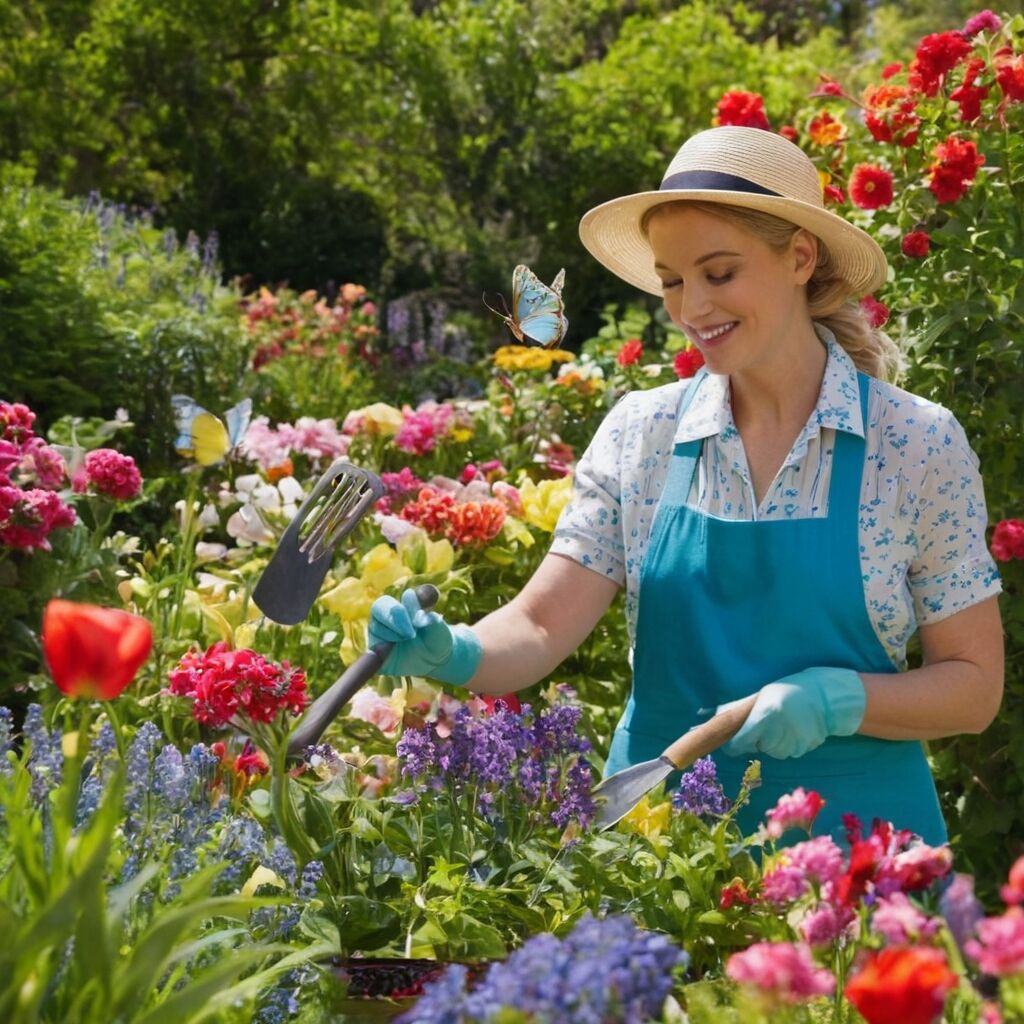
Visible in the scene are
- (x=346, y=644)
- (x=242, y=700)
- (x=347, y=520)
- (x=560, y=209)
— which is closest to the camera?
(x=242, y=700)

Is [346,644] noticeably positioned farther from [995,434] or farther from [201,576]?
[995,434]

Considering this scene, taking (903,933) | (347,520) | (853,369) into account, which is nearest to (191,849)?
(347,520)

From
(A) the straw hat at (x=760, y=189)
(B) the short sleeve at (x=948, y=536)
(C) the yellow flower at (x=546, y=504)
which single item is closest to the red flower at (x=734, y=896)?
(B) the short sleeve at (x=948, y=536)

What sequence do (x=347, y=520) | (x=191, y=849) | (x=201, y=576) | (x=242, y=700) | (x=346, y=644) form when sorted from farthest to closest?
1. (x=201, y=576)
2. (x=346, y=644)
3. (x=347, y=520)
4. (x=242, y=700)
5. (x=191, y=849)

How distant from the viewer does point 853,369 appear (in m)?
2.23

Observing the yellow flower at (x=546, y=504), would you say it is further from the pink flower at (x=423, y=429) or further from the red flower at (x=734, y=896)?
the red flower at (x=734, y=896)

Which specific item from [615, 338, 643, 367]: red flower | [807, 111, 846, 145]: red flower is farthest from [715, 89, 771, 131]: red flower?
[615, 338, 643, 367]: red flower

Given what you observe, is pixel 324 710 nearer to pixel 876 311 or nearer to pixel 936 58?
pixel 876 311

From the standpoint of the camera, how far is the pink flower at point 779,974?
80 centimetres

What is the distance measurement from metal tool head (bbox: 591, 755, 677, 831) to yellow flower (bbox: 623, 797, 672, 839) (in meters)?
0.03

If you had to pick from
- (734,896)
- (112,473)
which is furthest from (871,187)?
(734,896)

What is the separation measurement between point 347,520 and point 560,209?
956 centimetres

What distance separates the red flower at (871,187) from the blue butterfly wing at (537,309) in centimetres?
114

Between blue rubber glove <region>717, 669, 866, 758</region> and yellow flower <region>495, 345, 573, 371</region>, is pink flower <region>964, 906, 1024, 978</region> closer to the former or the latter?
blue rubber glove <region>717, 669, 866, 758</region>
